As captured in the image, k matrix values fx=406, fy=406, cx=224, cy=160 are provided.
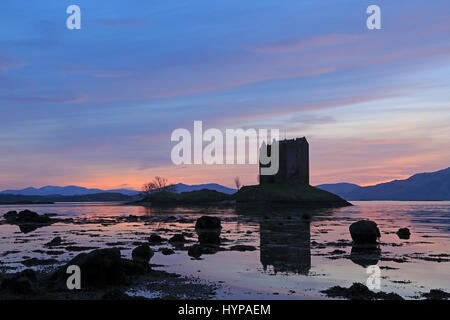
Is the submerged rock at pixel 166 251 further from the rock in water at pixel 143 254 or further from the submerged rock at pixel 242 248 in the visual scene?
the submerged rock at pixel 242 248

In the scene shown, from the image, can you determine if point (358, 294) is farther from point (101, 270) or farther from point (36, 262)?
point (36, 262)

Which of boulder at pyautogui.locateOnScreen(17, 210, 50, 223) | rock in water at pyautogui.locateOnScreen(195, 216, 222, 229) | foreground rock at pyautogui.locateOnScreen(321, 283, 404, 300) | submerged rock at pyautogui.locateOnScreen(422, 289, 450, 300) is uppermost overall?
foreground rock at pyautogui.locateOnScreen(321, 283, 404, 300)

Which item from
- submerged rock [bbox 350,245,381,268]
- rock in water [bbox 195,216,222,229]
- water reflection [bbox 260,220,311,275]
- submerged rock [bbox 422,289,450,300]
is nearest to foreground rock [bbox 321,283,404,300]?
submerged rock [bbox 422,289,450,300]

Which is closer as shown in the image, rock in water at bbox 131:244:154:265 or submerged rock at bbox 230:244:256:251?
rock in water at bbox 131:244:154:265

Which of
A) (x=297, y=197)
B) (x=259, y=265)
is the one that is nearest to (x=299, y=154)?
(x=297, y=197)

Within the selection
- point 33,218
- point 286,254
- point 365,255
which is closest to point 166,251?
point 286,254

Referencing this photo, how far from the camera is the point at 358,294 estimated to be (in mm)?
15727

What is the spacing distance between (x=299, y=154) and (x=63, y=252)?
17810 cm

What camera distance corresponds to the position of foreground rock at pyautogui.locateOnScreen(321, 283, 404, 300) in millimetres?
15305

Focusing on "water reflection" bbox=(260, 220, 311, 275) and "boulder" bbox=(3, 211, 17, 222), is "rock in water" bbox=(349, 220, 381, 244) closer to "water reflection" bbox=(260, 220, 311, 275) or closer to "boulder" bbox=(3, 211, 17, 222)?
"water reflection" bbox=(260, 220, 311, 275)

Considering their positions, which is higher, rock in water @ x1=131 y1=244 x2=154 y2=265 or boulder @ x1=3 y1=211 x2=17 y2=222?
rock in water @ x1=131 y1=244 x2=154 y2=265
